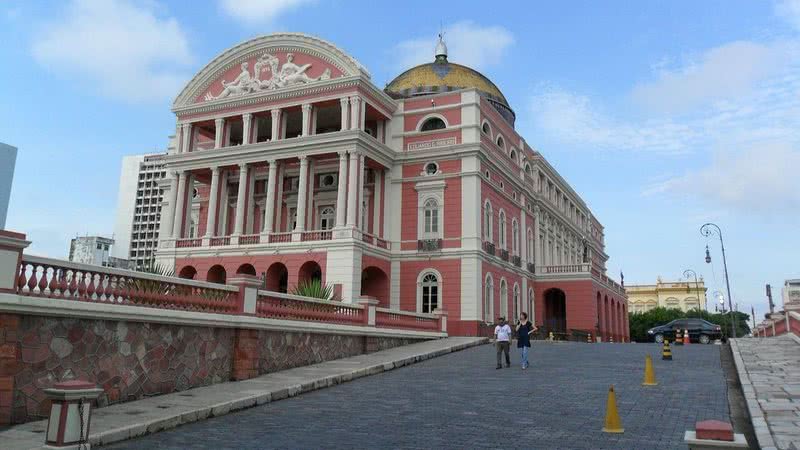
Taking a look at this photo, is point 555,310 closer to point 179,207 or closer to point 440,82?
point 440,82

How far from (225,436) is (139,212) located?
5237 inches

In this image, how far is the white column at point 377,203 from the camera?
114 ft

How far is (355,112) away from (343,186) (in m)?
3.70

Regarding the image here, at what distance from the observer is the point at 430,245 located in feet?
109

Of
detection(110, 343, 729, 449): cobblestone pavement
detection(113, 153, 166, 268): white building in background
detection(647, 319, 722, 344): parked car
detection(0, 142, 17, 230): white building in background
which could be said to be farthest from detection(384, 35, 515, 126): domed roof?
detection(113, 153, 166, 268): white building in background

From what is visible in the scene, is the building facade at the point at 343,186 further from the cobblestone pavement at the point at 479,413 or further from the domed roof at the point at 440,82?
the cobblestone pavement at the point at 479,413

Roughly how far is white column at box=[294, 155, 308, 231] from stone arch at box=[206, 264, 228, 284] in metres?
5.21

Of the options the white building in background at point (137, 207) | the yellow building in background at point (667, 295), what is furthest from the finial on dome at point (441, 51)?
the white building in background at point (137, 207)

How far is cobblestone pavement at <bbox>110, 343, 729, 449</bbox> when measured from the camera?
9.21 metres

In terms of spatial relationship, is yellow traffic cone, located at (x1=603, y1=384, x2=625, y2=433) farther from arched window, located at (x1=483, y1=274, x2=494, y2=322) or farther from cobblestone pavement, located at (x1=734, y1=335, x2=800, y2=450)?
arched window, located at (x1=483, y1=274, x2=494, y2=322)

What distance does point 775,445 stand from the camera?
8109 millimetres

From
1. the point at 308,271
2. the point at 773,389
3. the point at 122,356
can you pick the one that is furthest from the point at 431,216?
the point at 122,356

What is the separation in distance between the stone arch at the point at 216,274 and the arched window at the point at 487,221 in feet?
44.8

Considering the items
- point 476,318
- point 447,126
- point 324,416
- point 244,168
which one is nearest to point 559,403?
point 324,416
